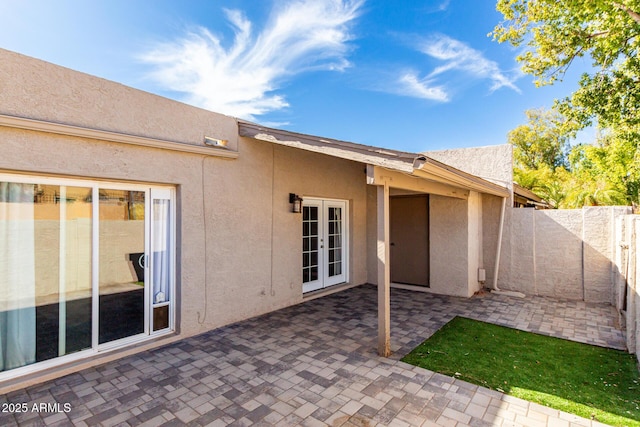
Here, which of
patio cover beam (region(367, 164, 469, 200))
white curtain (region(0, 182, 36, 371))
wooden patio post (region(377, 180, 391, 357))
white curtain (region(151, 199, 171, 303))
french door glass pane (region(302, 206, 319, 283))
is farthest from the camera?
french door glass pane (region(302, 206, 319, 283))

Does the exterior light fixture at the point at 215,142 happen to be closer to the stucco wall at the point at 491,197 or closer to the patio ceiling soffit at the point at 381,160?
the patio ceiling soffit at the point at 381,160

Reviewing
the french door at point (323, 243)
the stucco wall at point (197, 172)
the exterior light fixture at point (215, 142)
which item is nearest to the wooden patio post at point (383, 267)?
the stucco wall at point (197, 172)

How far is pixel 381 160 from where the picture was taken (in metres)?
5.04

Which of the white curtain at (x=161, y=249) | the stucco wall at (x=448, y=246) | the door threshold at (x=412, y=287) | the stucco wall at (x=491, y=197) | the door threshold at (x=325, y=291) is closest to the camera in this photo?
the white curtain at (x=161, y=249)

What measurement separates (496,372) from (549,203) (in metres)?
19.6

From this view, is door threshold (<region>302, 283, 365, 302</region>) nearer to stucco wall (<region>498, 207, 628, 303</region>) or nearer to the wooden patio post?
the wooden patio post

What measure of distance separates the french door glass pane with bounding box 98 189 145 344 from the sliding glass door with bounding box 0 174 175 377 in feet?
0.05

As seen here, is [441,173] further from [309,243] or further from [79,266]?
[79,266]

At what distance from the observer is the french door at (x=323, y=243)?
944 centimetres

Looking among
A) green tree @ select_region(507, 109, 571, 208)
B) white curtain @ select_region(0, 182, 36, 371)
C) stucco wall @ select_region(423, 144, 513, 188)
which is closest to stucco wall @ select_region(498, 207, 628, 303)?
stucco wall @ select_region(423, 144, 513, 188)

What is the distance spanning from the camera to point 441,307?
8594 millimetres

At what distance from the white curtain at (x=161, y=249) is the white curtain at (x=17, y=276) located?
5.70 ft

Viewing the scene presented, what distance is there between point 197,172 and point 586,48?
50.0ft

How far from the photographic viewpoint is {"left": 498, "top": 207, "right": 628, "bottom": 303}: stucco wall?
9.22 m
